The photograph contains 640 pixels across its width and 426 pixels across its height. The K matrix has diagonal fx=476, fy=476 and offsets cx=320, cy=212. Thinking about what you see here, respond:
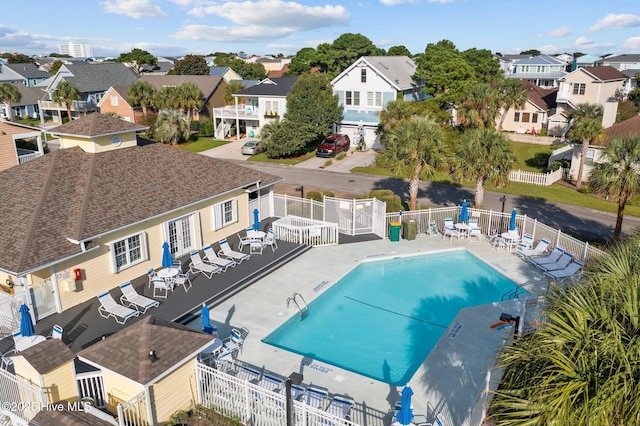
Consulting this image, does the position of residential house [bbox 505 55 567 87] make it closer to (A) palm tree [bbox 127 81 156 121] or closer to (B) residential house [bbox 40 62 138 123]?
(A) palm tree [bbox 127 81 156 121]

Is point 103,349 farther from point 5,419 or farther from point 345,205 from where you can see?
point 345,205

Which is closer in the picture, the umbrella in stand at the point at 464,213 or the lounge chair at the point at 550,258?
the lounge chair at the point at 550,258

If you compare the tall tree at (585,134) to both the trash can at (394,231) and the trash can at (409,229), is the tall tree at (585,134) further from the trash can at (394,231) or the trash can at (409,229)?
the trash can at (394,231)

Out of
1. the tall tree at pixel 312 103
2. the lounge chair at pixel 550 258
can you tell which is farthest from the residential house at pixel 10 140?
the lounge chair at pixel 550 258

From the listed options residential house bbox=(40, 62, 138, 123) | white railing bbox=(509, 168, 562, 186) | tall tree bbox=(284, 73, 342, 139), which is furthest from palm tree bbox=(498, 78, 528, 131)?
residential house bbox=(40, 62, 138, 123)

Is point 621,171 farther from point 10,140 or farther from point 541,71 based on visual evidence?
point 541,71

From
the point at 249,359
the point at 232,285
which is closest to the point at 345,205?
the point at 232,285

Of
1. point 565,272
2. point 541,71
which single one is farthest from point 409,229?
point 541,71
